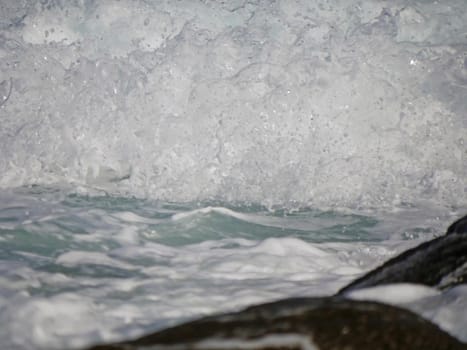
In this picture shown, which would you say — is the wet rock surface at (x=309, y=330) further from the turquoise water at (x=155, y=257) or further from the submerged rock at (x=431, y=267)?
the turquoise water at (x=155, y=257)

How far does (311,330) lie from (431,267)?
138cm

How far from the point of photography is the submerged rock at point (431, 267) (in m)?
3.21

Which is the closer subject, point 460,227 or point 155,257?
point 460,227

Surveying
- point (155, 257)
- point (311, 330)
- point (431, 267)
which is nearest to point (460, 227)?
point (431, 267)

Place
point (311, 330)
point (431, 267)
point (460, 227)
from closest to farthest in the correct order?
point (311, 330)
point (431, 267)
point (460, 227)

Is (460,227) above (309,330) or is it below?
above

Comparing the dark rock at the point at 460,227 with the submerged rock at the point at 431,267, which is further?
the dark rock at the point at 460,227

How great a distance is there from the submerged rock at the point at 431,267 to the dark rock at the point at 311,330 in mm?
775

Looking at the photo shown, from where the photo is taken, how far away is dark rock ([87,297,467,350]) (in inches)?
85.8

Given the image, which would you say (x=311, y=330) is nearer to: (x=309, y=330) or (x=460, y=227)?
(x=309, y=330)

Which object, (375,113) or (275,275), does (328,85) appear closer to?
(375,113)

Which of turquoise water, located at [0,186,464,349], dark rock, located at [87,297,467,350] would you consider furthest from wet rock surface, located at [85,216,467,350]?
turquoise water, located at [0,186,464,349]

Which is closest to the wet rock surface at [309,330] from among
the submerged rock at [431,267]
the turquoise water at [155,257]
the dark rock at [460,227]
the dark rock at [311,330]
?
the dark rock at [311,330]

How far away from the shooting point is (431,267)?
3344 millimetres
